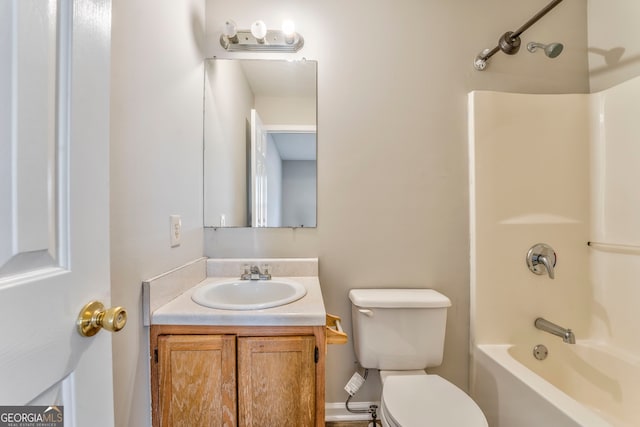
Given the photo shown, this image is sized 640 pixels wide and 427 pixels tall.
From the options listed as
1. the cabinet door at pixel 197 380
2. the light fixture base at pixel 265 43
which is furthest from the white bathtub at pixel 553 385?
the light fixture base at pixel 265 43

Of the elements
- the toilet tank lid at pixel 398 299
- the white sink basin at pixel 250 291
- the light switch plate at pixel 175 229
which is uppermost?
the light switch plate at pixel 175 229

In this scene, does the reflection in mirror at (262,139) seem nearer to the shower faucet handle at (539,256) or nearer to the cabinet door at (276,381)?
the cabinet door at (276,381)

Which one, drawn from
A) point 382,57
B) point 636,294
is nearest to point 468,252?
point 636,294

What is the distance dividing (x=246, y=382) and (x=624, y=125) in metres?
2.13

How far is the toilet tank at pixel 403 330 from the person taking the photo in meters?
1.36

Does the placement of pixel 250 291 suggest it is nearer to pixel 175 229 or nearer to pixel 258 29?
pixel 175 229

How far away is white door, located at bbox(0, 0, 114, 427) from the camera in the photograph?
391 millimetres

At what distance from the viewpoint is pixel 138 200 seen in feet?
3.02

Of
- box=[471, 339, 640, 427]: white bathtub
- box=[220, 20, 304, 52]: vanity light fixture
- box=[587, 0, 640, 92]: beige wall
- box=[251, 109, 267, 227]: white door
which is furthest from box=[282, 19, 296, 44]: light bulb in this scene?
box=[471, 339, 640, 427]: white bathtub

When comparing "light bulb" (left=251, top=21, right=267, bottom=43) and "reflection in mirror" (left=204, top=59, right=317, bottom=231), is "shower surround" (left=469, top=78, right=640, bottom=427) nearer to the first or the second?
"reflection in mirror" (left=204, top=59, right=317, bottom=231)

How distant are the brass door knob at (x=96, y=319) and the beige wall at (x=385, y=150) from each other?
1019mm

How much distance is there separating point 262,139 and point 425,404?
1464 millimetres

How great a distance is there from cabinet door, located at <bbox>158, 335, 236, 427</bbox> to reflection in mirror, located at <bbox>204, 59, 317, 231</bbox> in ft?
2.28

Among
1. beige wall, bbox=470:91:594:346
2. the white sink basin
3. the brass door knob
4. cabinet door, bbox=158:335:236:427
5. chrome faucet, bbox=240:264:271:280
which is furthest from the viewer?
beige wall, bbox=470:91:594:346
